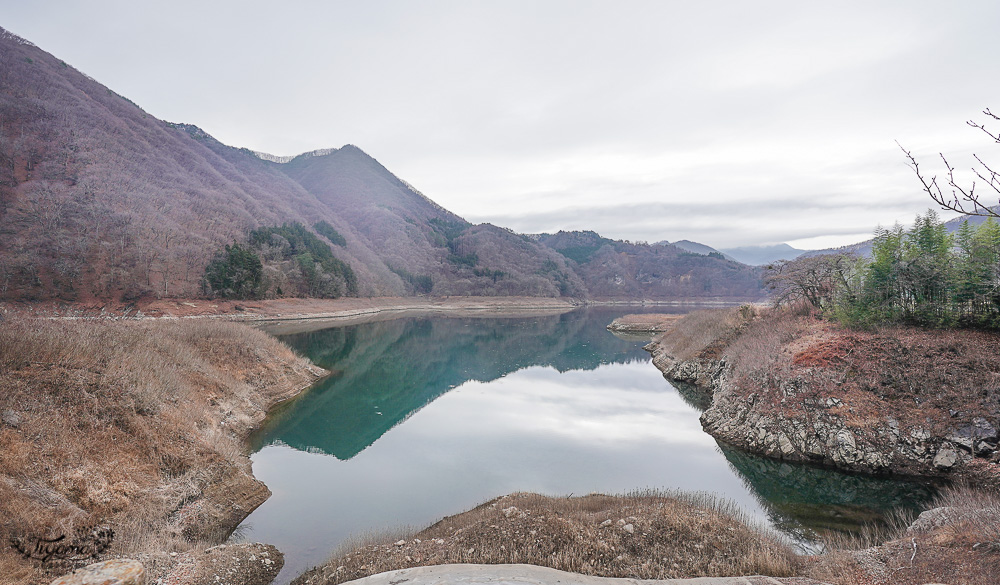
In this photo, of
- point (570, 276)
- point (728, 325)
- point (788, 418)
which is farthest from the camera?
point (570, 276)

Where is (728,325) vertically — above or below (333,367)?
above

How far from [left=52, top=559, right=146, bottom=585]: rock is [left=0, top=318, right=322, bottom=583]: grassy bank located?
0.58m

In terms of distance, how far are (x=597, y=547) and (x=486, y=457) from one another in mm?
8384

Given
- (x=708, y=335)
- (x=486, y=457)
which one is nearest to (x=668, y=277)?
(x=708, y=335)

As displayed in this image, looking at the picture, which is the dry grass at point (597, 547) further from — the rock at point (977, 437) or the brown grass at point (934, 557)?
the rock at point (977, 437)

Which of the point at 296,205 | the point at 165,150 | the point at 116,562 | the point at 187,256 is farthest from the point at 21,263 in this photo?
the point at 296,205

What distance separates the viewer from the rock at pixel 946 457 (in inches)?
458

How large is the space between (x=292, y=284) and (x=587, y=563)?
76.6m

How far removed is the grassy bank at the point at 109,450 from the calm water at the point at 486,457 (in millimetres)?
1473

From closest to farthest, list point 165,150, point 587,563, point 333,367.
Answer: point 587,563 < point 333,367 < point 165,150

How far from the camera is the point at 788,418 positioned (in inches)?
578

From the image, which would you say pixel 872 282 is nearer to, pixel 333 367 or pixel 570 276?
pixel 333 367

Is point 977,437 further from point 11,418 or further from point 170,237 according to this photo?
point 170,237

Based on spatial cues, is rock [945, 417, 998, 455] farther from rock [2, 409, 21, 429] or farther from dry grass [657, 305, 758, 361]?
rock [2, 409, 21, 429]
